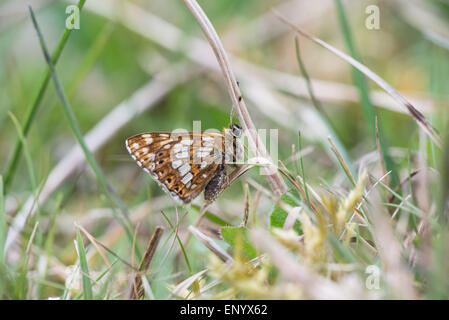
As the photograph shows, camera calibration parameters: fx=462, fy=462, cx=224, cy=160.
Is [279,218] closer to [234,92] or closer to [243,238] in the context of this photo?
[243,238]

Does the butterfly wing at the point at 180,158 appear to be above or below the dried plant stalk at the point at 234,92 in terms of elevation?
below

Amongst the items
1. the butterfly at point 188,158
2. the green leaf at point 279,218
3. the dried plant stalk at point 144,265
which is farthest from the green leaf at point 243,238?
the butterfly at point 188,158

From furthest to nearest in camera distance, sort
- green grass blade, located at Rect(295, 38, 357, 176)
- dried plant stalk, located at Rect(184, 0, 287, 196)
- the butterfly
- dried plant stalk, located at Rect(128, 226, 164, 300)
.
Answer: the butterfly
green grass blade, located at Rect(295, 38, 357, 176)
dried plant stalk, located at Rect(184, 0, 287, 196)
dried plant stalk, located at Rect(128, 226, 164, 300)

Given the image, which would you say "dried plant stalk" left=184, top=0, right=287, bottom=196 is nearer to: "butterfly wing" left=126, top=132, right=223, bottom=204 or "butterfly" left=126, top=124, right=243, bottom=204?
"butterfly" left=126, top=124, right=243, bottom=204

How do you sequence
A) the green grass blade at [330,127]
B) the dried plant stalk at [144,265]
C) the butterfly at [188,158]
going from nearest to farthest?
the dried plant stalk at [144,265]
the green grass blade at [330,127]
the butterfly at [188,158]

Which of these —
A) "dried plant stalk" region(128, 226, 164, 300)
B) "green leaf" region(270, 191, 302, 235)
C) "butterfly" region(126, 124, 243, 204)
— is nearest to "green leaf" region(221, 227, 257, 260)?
"green leaf" region(270, 191, 302, 235)

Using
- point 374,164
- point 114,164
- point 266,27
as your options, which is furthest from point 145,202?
point 266,27

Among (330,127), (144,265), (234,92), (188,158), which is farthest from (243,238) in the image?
(330,127)

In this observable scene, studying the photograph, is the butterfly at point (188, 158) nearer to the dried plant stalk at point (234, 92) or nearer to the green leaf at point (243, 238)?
the dried plant stalk at point (234, 92)
